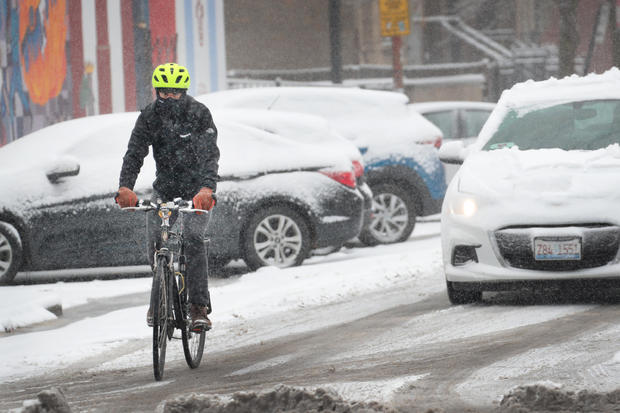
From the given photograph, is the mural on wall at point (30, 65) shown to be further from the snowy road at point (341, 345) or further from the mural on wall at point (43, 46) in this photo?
the snowy road at point (341, 345)

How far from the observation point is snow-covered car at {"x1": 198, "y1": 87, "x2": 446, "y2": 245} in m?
13.9

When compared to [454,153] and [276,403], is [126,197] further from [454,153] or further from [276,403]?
[454,153]

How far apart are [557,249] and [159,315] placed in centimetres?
300

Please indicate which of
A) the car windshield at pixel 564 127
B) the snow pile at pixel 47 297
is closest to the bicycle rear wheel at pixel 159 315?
the snow pile at pixel 47 297

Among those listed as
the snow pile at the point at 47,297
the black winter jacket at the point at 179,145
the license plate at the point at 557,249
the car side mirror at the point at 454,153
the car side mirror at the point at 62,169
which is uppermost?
the black winter jacket at the point at 179,145

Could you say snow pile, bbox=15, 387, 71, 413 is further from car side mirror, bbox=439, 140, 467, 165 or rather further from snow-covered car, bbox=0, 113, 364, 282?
snow-covered car, bbox=0, 113, 364, 282

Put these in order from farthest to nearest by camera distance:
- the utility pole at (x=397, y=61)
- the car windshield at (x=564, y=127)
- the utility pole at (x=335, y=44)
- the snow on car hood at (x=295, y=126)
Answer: the utility pole at (x=397, y=61), the utility pole at (x=335, y=44), the snow on car hood at (x=295, y=126), the car windshield at (x=564, y=127)

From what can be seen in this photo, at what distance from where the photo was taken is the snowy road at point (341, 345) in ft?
19.6

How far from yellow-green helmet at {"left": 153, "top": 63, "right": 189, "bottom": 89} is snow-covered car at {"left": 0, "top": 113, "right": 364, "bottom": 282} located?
4.49 meters

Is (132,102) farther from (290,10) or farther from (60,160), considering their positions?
(290,10)

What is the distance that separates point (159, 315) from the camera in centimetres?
646

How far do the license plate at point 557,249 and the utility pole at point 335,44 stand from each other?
1610 centimetres

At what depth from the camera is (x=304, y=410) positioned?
17.0 ft

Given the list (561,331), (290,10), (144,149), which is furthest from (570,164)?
(290,10)
